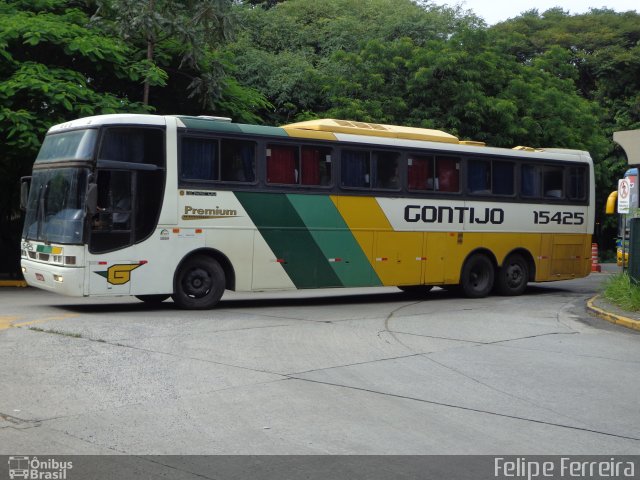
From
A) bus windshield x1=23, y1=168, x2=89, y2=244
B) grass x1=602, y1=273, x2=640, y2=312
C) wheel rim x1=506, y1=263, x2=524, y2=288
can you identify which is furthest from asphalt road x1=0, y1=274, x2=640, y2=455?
wheel rim x1=506, y1=263, x2=524, y2=288

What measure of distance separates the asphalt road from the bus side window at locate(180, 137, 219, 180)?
98.7 inches

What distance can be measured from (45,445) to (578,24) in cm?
4977

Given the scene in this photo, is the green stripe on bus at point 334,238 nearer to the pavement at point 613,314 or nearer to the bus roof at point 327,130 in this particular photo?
the bus roof at point 327,130

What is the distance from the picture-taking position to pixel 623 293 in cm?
1653

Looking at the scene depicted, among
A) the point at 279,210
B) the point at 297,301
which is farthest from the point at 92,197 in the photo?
the point at 297,301

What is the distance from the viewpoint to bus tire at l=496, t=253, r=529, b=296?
66.6 ft

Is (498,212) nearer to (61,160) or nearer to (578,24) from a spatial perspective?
(61,160)

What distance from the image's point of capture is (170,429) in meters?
6.87

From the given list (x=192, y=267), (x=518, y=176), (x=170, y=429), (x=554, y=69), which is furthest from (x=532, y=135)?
(x=170, y=429)

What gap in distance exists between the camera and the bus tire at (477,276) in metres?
19.6

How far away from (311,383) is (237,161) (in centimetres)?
775
